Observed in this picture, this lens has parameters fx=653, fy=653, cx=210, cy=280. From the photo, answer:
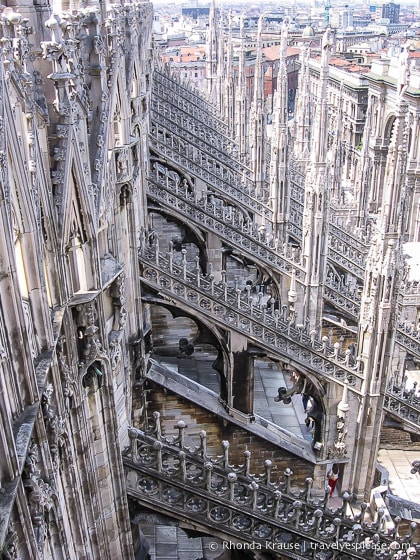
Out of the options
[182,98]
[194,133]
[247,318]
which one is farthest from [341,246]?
[182,98]

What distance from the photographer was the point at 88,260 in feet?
26.1

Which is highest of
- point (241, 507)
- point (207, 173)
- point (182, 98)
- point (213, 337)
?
point (182, 98)

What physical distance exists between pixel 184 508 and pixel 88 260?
459cm

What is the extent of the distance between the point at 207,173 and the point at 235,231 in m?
4.96

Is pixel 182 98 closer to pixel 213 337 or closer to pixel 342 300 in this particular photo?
pixel 342 300

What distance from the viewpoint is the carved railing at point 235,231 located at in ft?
67.8

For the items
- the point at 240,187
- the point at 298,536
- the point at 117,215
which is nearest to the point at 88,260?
the point at 117,215

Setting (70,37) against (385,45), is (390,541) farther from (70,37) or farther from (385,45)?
(385,45)

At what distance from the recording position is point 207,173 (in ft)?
84.2

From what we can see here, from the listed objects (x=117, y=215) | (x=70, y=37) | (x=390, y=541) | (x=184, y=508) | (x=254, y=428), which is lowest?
(x=254, y=428)

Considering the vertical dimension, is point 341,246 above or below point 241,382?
below

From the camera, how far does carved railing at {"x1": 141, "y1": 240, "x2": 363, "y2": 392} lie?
1584 cm

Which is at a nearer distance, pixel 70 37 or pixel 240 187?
pixel 70 37

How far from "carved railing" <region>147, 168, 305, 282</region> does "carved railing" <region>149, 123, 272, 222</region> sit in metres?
2.65
